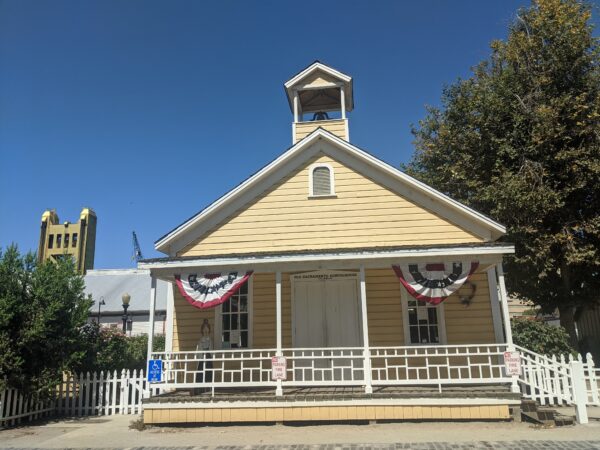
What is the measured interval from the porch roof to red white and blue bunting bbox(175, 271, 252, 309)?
0.79 feet

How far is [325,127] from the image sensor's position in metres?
15.0

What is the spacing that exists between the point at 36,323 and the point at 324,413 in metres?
7.07

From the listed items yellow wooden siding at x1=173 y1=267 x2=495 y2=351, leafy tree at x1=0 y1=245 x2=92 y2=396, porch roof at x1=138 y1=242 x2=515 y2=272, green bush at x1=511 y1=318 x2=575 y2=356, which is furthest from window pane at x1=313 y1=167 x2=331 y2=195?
green bush at x1=511 y1=318 x2=575 y2=356

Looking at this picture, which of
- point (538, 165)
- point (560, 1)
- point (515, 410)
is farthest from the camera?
point (560, 1)

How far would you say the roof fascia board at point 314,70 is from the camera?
1487cm

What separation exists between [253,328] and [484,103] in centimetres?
1101

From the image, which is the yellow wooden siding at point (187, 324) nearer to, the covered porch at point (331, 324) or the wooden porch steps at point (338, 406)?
the covered porch at point (331, 324)

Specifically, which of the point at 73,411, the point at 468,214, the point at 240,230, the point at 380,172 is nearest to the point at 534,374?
the point at 468,214

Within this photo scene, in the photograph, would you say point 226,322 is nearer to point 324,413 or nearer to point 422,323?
point 324,413

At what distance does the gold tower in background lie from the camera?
268 feet

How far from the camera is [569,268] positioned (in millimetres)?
15664

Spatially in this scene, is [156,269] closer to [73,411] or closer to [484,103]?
[73,411]

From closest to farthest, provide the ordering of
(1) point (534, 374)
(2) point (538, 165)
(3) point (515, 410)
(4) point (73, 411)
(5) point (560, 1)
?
(3) point (515, 410), (1) point (534, 374), (4) point (73, 411), (2) point (538, 165), (5) point (560, 1)

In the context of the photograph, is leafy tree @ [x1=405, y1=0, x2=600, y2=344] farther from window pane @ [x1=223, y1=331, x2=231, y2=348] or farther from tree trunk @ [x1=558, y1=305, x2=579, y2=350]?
window pane @ [x1=223, y1=331, x2=231, y2=348]
